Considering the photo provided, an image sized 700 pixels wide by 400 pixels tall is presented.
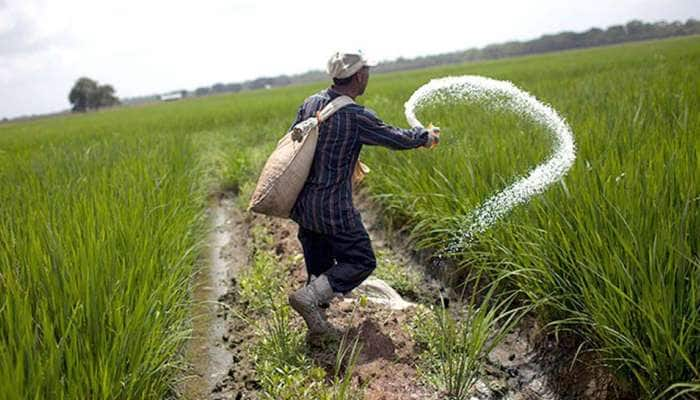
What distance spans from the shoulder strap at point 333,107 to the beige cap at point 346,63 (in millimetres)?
99

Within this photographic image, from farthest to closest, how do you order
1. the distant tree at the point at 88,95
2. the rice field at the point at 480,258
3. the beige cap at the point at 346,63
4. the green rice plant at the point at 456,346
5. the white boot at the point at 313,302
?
1. the distant tree at the point at 88,95
2. the white boot at the point at 313,302
3. the beige cap at the point at 346,63
4. the green rice plant at the point at 456,346
5. the rice field at the point at 480,258

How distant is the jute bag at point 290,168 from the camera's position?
2123 millimetres

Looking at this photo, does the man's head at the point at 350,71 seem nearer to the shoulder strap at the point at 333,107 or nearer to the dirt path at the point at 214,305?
the shoulder strap at the point at 333,107

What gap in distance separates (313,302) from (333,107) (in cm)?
86

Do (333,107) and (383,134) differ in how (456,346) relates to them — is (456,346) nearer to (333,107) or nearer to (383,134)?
(383,134)

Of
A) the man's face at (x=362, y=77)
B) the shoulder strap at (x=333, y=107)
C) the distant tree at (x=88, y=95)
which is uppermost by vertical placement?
the distant tree at (x=88, y=95)

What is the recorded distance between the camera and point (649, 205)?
1840 millimetres

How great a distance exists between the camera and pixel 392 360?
6.89 feet

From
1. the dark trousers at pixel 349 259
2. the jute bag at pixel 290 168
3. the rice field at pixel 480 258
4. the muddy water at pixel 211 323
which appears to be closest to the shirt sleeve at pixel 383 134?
the jute bag at pixel 290 168

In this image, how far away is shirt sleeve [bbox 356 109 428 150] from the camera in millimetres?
2154

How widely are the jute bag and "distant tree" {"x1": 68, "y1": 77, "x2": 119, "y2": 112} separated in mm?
65684

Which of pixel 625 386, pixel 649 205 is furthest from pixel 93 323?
pixel 649 205

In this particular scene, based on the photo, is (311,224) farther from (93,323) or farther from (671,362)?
(671,362)

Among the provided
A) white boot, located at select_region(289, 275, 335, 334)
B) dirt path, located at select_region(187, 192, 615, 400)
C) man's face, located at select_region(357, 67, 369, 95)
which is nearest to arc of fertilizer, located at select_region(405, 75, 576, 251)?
man's face, located at select_region(357, 67, 369, 95)
